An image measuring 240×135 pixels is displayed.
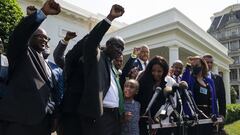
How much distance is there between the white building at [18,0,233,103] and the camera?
16.4 meters

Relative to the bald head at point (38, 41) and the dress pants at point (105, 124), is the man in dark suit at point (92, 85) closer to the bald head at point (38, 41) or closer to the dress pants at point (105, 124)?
the dress pants at point (105, 124)

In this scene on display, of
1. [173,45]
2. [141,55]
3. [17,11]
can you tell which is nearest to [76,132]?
[141,55]

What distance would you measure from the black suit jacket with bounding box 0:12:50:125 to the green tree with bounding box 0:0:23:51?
372cm

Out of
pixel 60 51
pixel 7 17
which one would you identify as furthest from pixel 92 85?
pixel 7 17

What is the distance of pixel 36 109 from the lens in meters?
2.52

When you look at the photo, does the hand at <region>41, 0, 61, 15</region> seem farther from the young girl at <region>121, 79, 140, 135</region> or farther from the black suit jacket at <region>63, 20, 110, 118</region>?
the young girl at <region>121, 79, 140, 135</region>

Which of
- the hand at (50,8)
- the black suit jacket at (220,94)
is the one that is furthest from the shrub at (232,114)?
the hand at (50,8)

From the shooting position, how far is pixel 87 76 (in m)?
2.73

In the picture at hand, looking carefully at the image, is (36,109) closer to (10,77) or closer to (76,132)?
(10,77)

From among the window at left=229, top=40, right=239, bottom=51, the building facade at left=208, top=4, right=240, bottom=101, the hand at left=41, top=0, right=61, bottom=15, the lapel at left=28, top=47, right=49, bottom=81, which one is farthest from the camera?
the window at left=229, top=40, right=239, bottom=51

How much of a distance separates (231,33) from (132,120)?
A: 59949 millimetres

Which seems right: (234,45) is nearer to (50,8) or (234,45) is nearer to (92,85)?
(92,85)

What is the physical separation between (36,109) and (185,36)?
15600 mm

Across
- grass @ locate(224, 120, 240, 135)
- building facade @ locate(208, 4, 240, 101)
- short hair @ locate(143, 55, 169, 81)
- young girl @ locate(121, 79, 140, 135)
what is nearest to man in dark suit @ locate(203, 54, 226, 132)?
short hair @ locate(143, 55, 169, 81)
